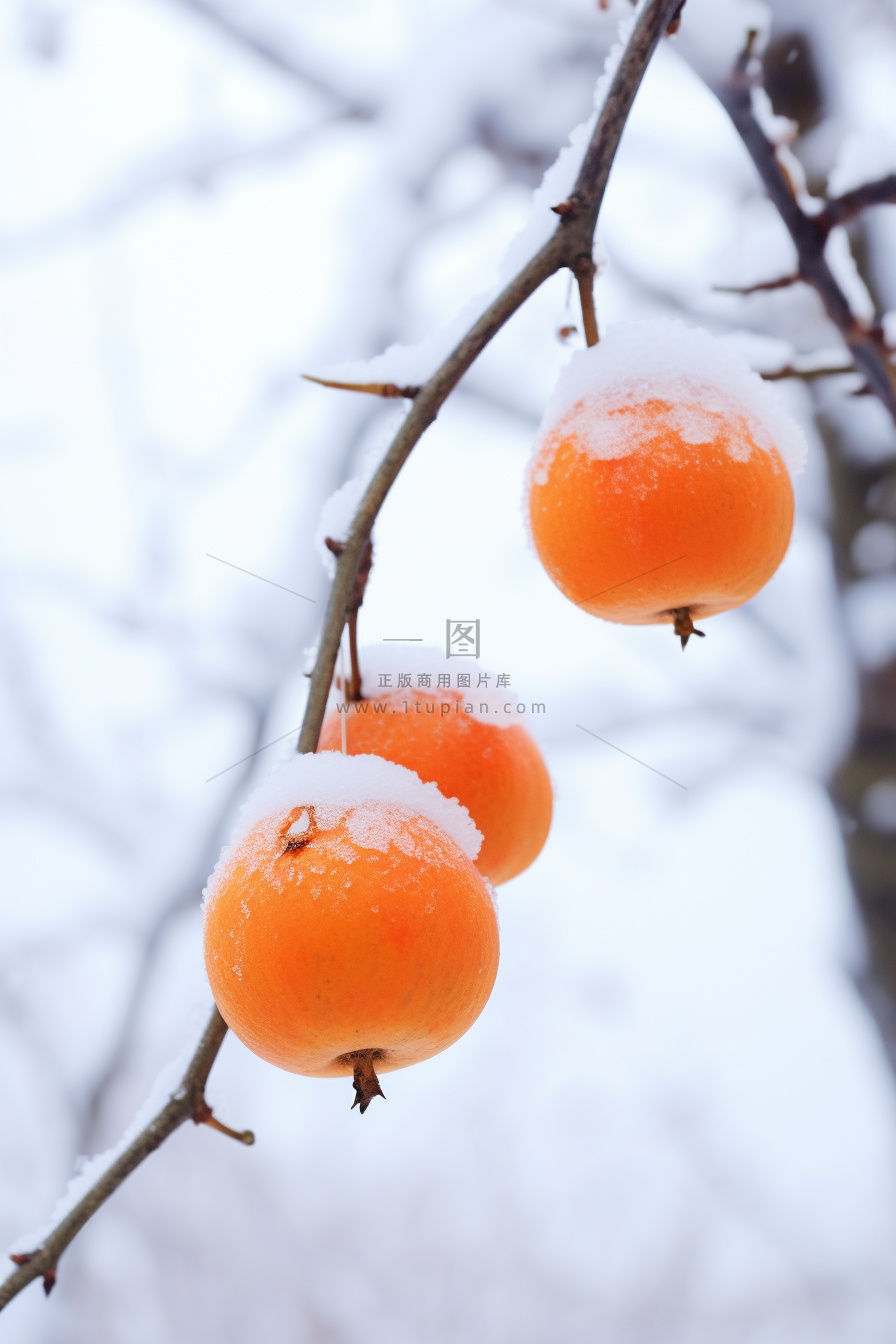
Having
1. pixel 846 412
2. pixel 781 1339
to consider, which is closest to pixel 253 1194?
pixel 781 1339

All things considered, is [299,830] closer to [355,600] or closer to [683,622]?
[355,600]

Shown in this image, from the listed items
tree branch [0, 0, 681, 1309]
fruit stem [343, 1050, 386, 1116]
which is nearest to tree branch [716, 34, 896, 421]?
tree branch [0, 0, 681, 1309]

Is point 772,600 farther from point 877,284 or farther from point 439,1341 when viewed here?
point 439,1341

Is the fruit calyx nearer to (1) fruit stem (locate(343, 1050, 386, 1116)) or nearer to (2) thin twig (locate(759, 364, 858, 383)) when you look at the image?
(1) fruit stem (locate(343, 1050, 386, 1116))

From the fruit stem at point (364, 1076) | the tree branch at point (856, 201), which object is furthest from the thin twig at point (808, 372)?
the fruit stem at point (364, 1076)

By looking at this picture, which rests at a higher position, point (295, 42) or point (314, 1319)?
point (295, 42)

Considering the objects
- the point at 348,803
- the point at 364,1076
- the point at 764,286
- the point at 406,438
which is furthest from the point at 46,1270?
the point at 764,286
